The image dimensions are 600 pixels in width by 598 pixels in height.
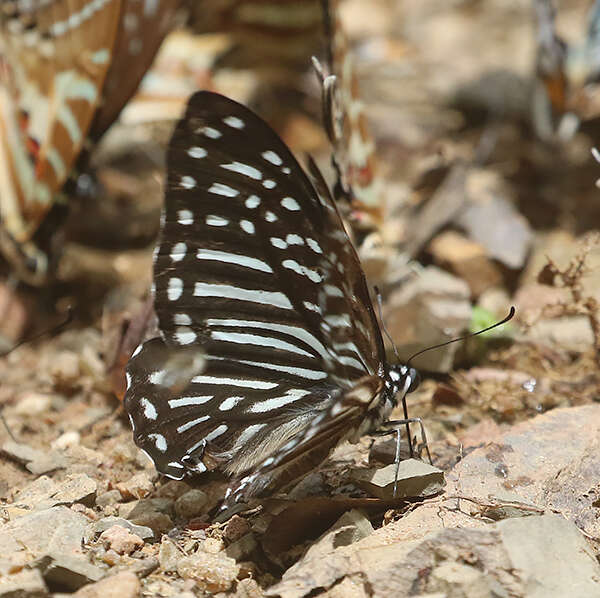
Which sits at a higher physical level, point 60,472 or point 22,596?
point 22,596

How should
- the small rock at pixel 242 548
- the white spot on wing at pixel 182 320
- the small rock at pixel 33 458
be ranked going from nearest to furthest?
the small rock at pixel 242 548 → the white spot on wing at pixel 182 320 → the small rock at pixel 33 458

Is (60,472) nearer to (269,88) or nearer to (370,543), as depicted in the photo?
(370,543)

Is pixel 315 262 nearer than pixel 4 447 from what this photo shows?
Yes

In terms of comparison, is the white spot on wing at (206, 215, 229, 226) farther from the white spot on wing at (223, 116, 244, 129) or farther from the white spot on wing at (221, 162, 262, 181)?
the white spot on wing at (223, 116, 244, 129)

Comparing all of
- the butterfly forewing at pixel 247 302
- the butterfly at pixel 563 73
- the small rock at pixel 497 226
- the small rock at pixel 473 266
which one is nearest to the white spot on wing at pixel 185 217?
the butterfly forewing at pixel 247 302

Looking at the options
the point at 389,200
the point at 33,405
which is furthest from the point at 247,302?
the point at 389,200

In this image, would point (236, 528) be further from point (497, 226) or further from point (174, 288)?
point (497, 226)

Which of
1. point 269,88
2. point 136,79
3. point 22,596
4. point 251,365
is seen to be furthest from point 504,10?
point 22,596

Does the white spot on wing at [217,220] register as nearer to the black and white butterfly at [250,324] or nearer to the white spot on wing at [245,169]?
the black and white butterfly at [250,324]
